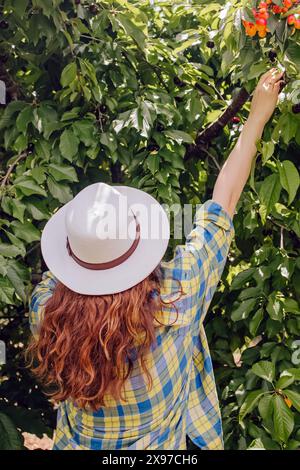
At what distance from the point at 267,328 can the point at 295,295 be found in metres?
0.20

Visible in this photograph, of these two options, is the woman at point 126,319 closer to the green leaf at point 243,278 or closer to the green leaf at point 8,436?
the green leaf at point 243,278

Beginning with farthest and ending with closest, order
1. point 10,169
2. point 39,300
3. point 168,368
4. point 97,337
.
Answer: point 10,169 → point 39,300 → point 168,368 → point 97,337

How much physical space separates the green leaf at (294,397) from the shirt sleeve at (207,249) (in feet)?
1.78

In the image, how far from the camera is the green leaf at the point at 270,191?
90.7 inches

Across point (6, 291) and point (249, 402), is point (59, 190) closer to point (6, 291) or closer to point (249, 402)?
point (6, 291)

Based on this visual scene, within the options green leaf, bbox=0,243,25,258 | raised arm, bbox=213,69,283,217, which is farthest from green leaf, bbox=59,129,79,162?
raised arm, bbox=213,69,283,217

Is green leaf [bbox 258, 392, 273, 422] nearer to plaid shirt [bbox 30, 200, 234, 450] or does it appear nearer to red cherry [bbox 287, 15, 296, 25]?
plaid shirt [bbox 30, 200, 234, 450]

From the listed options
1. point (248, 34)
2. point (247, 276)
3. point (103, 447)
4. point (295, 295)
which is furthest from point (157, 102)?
point (103, 447)

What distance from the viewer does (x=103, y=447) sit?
1.75 metres

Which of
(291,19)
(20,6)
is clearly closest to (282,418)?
(291,19)

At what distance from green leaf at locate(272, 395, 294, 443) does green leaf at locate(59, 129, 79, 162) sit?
1.11 meters

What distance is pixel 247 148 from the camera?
198cm

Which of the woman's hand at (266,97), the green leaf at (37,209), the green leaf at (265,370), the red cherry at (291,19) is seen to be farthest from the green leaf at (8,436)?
the red cherry at (291,19)

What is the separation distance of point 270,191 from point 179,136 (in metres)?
0.42
